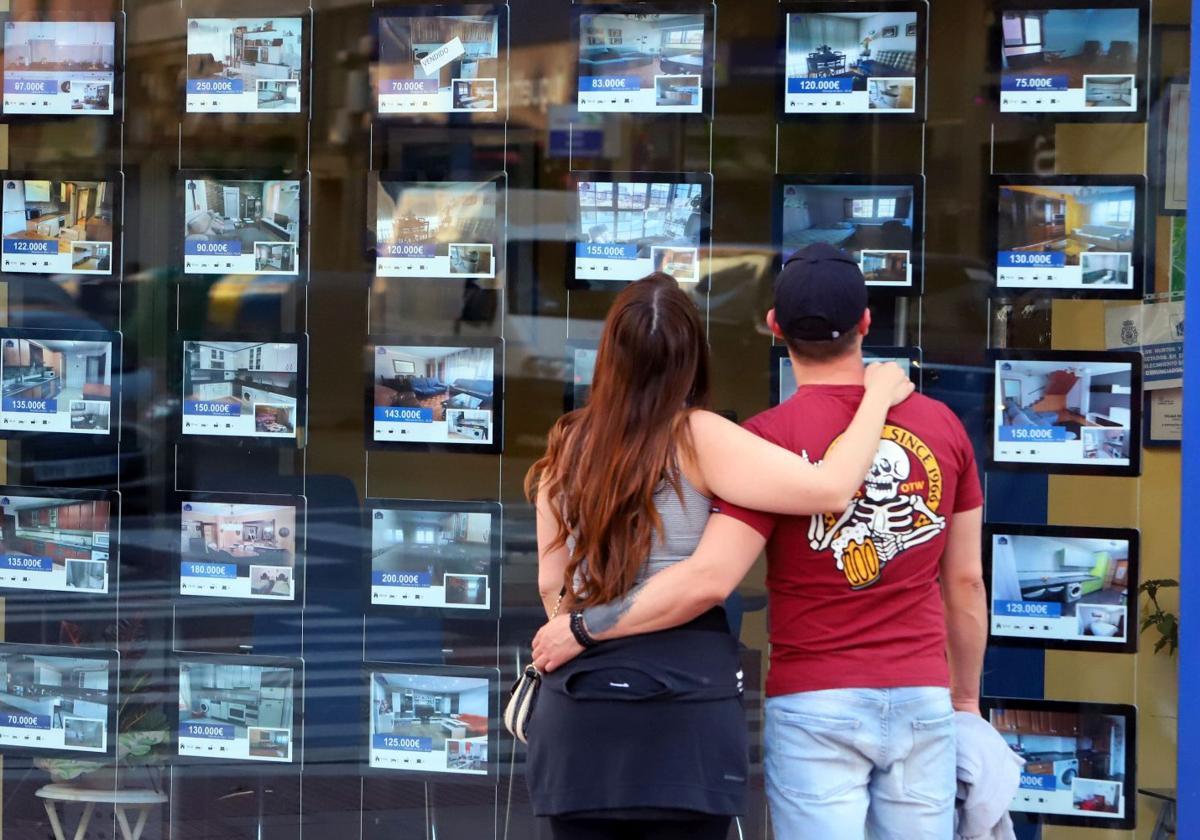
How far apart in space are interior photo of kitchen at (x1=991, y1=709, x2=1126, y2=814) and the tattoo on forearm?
5.92 feet

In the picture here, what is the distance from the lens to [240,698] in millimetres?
4234

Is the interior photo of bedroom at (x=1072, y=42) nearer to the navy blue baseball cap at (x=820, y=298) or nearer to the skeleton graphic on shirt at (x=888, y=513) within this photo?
the navy blue baseball cap at (x=820, y=298)

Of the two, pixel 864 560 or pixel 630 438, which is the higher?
pixel 630 438

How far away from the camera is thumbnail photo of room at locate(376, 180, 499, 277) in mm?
4004

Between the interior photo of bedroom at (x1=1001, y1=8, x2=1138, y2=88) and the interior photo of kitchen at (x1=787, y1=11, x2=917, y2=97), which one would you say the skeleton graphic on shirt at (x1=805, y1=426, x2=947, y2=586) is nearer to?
the interior photo of kitchen at (x1=787, y1=11, x2=917, y2=97)

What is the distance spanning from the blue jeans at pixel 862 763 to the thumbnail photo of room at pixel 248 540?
202 cm

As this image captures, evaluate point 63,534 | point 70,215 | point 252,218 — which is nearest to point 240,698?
point 63,534

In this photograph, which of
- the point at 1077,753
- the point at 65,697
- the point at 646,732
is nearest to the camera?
the point at 646,732

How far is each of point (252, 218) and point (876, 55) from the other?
1.85m

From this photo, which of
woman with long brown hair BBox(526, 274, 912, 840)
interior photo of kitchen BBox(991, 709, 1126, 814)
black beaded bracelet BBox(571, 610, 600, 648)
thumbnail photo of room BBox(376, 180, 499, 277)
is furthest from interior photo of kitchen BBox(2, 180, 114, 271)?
interior photo of kitchen BBox(991, 709, 1126, 814)

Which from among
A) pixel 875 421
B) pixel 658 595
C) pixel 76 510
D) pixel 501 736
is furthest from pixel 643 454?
pixel 76 510

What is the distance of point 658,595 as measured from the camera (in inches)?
99.0

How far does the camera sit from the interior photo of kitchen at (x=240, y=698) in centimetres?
420

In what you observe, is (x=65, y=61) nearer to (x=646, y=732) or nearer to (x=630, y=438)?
(x=630, y=438)
